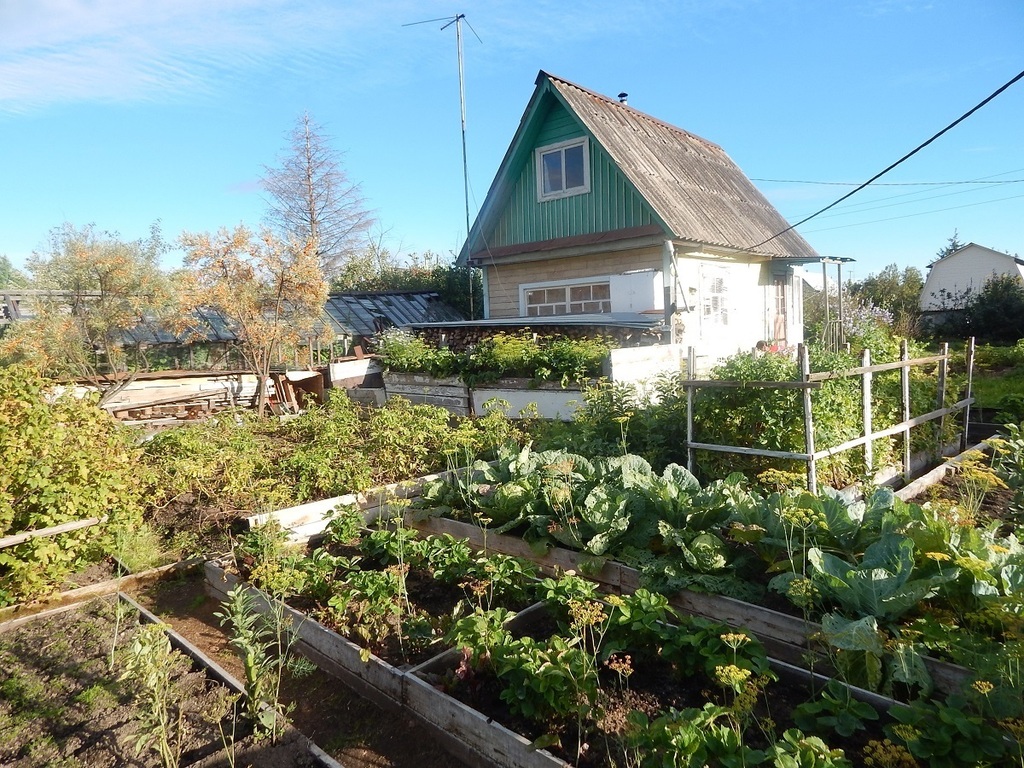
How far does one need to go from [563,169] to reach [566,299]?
279 centimetres

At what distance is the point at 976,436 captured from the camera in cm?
914

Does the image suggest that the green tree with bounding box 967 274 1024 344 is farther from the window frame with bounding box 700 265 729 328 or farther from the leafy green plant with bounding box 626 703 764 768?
the leafy green plant with bounding box 626 703 764 768

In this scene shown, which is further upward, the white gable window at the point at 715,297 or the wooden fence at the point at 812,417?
the white gable window at the point at 715,297

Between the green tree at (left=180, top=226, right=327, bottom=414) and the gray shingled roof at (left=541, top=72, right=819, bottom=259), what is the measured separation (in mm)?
6376

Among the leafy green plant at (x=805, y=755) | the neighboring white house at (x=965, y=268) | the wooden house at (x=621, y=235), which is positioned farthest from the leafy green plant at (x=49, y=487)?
the neighboring white house at (x=965, y=268)

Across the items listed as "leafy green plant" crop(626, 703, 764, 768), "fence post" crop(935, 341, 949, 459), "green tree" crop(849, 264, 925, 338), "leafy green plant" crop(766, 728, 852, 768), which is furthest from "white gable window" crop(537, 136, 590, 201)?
"green tree" crop(849, 264, 925, 338)

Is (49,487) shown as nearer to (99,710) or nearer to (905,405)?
(99,710)

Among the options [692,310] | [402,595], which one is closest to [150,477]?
[402,595]

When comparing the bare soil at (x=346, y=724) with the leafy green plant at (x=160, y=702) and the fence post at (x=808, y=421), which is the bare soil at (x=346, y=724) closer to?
the leafy green plant at (x=160, y=702)

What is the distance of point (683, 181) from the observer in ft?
45.9

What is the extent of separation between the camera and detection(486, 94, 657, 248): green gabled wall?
12469 millimetres

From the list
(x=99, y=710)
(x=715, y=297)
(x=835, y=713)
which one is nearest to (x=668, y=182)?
(x=715, y=297)

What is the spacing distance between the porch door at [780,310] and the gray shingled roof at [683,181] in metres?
0.87

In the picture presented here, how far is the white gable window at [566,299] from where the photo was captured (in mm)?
13164
